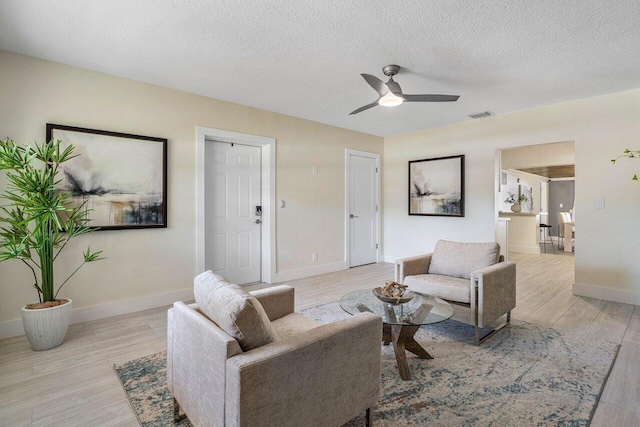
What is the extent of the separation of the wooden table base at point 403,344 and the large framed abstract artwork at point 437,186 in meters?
3.42

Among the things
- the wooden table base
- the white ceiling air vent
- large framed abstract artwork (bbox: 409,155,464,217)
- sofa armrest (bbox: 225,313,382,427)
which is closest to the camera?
sofa armrest (bbox: 225,313,382,427)

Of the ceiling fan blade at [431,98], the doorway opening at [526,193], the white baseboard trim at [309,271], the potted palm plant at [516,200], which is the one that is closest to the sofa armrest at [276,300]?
the ceiling fan blade at [431,98]

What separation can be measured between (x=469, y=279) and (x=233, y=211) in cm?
307

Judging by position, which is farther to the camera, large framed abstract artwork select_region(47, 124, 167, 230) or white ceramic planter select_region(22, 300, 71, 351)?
large framed abstract artwork select_region(47, 124, 167, 230)

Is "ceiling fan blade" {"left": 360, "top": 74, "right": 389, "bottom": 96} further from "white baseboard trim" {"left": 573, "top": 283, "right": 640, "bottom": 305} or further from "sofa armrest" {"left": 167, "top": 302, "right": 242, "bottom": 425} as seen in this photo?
"white baseboard trim" {"left": 573, "top": 283, "right": 640, "bottom": 305}

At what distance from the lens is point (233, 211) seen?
439 cm

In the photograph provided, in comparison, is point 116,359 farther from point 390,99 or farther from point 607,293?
point 607,293

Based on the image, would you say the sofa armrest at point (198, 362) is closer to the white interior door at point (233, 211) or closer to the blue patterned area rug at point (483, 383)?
the blue patterned area rug at point (483, 383)

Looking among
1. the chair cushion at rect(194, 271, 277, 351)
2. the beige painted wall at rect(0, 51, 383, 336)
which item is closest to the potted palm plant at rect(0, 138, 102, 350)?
the beige painted wall at rect(0, 51, 383, 336)

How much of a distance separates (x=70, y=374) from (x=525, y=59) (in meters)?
4.53

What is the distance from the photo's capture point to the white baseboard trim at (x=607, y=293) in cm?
369

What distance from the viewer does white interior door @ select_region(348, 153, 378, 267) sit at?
5.73 m

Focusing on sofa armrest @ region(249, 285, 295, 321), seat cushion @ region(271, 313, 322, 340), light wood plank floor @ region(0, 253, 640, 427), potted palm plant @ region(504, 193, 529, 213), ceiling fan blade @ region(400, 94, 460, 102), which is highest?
ceiling fan blade @ region(400, 94, 460, 102)

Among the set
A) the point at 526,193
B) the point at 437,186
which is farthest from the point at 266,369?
the point at 526,193
